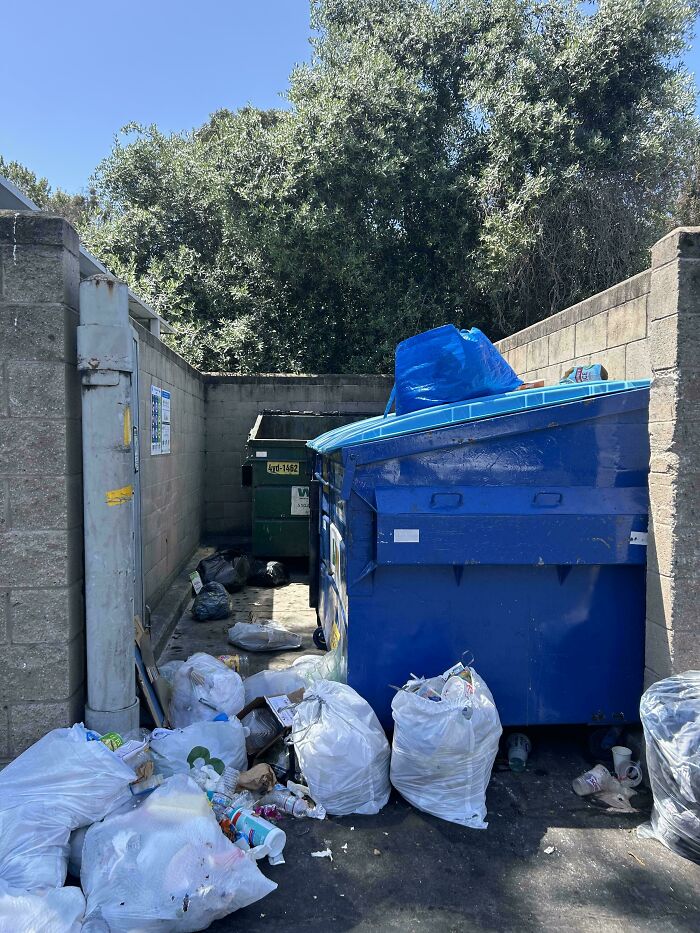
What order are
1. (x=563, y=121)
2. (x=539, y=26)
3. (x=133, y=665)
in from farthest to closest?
(x=539, y=26) → (x=563, y=121) → (x=133, y=665)

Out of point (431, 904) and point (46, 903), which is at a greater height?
point (46, 903)

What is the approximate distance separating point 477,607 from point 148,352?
3.34 m

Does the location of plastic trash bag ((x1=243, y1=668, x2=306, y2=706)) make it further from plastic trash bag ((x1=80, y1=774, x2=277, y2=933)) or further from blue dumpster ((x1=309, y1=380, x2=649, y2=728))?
plastic trash bag ((x1=80, y1=774, x2=277, y2=933))

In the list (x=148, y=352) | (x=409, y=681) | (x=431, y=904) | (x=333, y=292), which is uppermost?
(x=333, y=292)

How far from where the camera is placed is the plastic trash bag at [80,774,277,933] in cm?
192

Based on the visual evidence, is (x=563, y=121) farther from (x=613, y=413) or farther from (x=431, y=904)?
(x=431, y=904)

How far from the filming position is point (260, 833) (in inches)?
94.4

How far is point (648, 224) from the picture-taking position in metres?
10.5

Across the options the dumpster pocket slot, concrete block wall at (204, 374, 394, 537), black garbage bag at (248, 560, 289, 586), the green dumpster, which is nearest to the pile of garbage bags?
the dumpster pocket slot

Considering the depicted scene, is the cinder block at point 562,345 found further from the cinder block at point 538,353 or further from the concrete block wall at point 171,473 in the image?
the concrete block wall at point 171,473

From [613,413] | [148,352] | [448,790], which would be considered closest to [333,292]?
[148,352]

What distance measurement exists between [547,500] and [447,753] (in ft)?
3.95

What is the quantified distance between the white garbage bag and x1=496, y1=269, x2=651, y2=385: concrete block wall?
8.89 feet

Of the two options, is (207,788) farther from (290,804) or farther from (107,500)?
(107,500)
